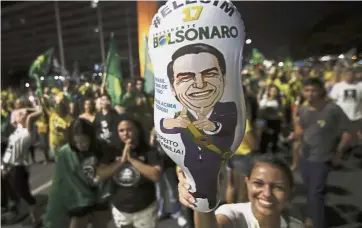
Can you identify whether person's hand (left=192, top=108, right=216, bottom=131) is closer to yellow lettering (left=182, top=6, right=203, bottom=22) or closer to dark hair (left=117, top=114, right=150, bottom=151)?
yellow lettering (left=182, top=6, right=203, bottom=22)

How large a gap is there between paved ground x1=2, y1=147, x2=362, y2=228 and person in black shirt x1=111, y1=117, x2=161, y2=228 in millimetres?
634

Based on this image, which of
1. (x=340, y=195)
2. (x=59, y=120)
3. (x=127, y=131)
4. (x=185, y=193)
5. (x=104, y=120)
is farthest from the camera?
(x=59, y=120)

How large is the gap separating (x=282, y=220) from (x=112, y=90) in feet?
12.3

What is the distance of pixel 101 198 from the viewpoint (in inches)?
109

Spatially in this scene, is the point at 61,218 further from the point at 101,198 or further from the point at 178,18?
the point at 178,18

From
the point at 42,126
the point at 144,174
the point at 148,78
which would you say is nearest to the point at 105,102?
the point at 148,78

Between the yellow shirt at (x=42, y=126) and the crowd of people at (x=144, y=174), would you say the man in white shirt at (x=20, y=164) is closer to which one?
the crowd of people at (x=144, y=174)

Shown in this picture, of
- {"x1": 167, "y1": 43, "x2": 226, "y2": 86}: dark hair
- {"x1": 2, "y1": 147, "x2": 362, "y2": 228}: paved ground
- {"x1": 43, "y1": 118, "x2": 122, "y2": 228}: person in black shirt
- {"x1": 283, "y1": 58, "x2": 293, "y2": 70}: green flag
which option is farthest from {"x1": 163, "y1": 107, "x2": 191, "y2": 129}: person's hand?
{"x1": 283, "y1": 58, "x2": 293, "y2": 70}: green flag

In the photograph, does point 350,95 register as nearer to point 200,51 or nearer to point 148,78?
point 148,78

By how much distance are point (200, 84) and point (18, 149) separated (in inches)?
130

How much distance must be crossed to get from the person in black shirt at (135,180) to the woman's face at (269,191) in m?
1.10

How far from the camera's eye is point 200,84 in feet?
4.30

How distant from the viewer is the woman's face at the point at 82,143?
2.67 metres

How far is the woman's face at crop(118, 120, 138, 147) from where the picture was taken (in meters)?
2.49
